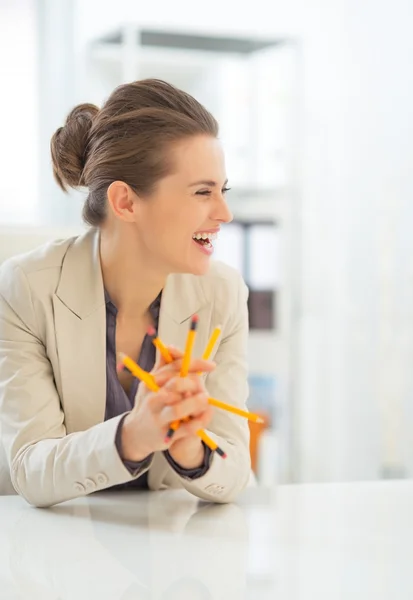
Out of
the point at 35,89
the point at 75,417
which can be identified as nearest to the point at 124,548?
the point at 75,417

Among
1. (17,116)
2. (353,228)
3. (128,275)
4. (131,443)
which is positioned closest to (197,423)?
(131,443)

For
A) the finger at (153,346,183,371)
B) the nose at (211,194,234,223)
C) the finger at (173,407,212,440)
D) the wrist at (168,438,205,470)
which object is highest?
the nose at (211,194,234,223)

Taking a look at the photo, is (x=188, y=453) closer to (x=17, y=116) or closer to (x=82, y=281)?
(x=82, y=281)

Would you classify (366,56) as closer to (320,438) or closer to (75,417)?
(320,438)

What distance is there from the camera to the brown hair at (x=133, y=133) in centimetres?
131

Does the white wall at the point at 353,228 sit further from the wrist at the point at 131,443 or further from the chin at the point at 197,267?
the wrist at the point at 131,443

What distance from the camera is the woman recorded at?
124 centimetres

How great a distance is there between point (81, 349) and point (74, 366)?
0.10 feet

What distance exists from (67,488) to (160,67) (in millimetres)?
2594

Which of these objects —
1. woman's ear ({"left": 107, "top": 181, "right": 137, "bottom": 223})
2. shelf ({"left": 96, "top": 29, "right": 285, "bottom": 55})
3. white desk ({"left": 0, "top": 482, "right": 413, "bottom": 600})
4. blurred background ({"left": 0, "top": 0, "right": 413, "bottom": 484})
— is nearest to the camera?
white desk ({"left": 0, "top": 482, "right": 413, "bottom": 600})

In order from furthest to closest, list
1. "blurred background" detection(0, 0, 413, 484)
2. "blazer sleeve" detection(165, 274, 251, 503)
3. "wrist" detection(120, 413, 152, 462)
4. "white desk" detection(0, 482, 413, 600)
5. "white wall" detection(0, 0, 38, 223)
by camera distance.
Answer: "blurred background" detection(0, 0, 413, 484) < "white wall" detection(0, 0, 38, 223) < "blazer sleeve" detection(165, 274, 251, 503) < "wrist" detection(120, 413, 152, 462) < "white desk" detection(0, 482, 413, 600)

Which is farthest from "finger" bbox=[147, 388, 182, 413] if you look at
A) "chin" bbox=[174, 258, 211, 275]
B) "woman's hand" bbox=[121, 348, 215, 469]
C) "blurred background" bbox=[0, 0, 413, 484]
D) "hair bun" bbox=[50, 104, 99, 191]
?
"blurred background" bbox=[0, 0, 413, 484]

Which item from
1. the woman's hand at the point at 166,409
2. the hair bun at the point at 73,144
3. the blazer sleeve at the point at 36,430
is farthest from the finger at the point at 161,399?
the hair bun at the point at 73,144

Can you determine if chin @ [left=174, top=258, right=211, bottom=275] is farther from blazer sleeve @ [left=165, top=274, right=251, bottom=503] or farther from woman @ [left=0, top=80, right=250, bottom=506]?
blazer sleeve @ [left=165, top=274, right=251, bottom=503]
